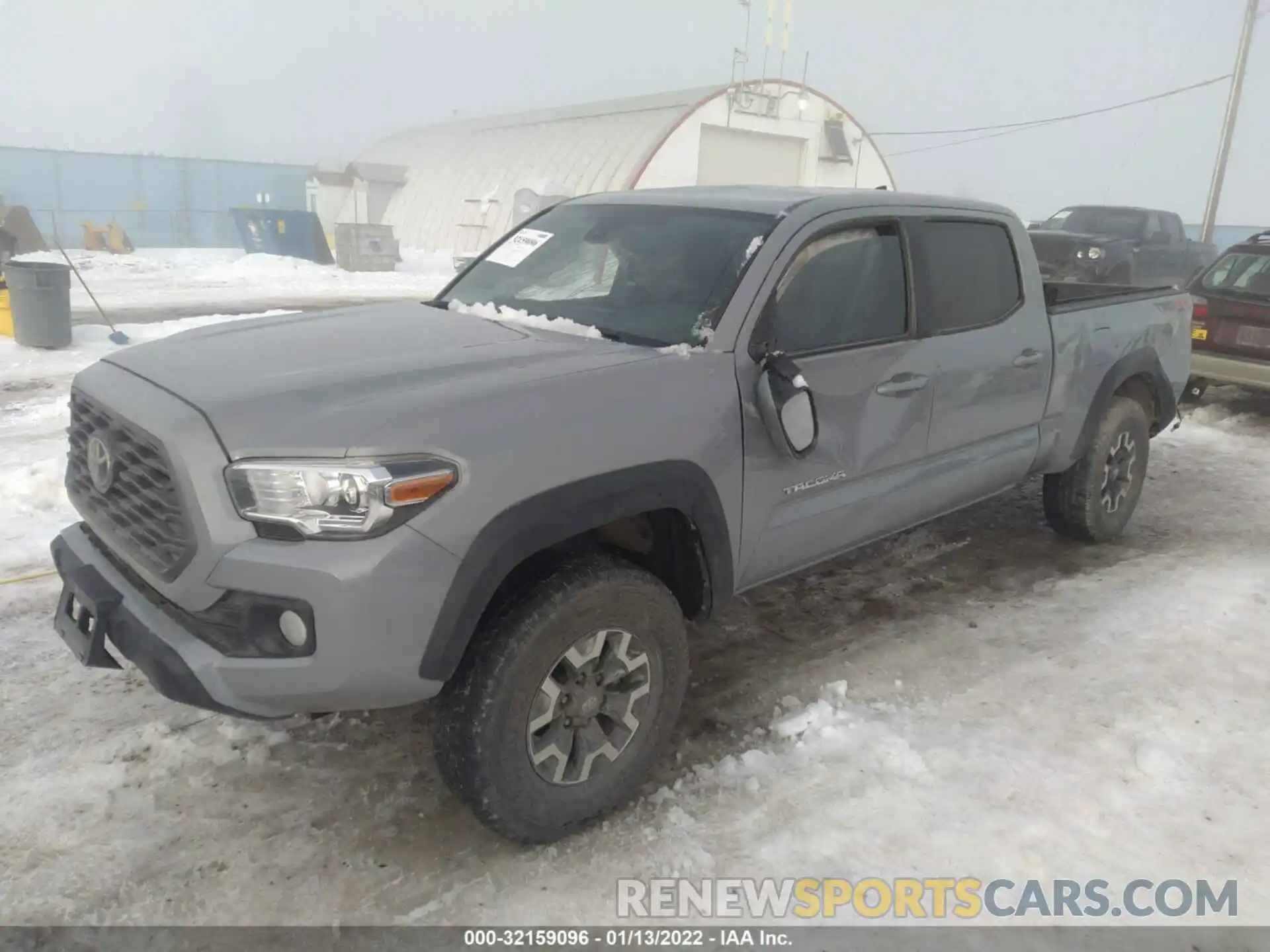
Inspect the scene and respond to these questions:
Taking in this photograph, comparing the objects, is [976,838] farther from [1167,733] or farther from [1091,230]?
[1091,230]

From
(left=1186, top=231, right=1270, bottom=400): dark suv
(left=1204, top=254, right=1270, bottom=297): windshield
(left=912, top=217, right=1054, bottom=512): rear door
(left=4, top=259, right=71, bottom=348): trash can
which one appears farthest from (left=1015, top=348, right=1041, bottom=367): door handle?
(left=4, top=259, right=71, bottom=348): trash can

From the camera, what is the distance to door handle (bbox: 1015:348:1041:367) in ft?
13.4

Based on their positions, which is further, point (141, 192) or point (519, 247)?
point (141, 192)

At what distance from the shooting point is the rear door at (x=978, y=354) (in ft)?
12.2

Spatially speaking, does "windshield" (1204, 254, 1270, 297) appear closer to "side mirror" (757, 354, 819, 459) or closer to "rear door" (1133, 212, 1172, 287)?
"side mirror" (757, 354, 819, 459)

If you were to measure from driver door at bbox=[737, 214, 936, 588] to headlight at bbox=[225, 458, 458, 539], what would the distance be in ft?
3.88

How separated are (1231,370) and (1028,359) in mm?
4775

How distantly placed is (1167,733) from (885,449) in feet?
4.73

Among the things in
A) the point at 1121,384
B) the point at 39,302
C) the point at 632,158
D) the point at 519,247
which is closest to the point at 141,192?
the point at 632,158

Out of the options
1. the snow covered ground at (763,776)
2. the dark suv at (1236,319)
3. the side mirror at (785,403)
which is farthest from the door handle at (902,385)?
the dark suv at (1236,319)

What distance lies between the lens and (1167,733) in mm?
3309

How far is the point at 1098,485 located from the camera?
489 centimetres

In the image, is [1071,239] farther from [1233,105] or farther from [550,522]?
[550,522]

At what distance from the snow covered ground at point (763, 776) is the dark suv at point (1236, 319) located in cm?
391
